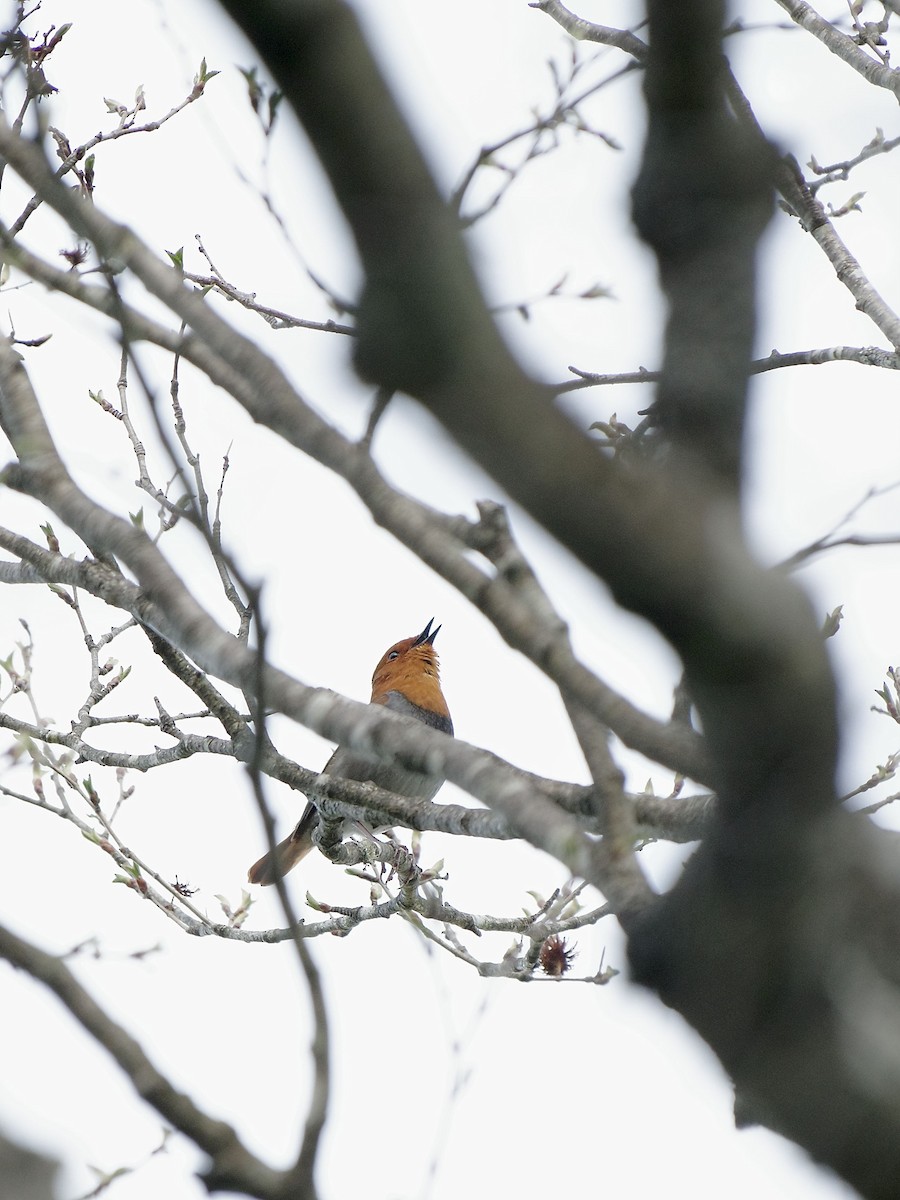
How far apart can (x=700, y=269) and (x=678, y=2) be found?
11.0 inches

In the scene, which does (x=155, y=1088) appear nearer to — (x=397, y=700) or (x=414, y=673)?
(x=397, y=700)

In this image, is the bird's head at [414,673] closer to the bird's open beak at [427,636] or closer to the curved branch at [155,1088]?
the bird's open beak at [427,636]

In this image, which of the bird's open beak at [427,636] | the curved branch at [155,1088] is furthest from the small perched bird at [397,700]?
the curved branch at [155,1088]

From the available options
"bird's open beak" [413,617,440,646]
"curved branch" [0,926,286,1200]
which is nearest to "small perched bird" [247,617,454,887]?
"bird's open beak" [413,617,440,646]

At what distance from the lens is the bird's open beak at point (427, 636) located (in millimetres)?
9305

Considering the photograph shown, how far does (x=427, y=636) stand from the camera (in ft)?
30.6

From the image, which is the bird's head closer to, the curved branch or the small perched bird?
the small perched bird

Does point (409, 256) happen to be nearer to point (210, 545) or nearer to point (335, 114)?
point (335, 114)

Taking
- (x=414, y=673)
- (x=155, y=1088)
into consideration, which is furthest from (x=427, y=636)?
(x=155, y=1088)

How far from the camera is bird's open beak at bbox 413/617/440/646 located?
9305 millimetres

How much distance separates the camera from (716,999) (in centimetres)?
135

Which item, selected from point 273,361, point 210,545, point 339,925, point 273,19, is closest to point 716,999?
→ point 210,545

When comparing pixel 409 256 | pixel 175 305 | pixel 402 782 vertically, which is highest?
pixel 402 782

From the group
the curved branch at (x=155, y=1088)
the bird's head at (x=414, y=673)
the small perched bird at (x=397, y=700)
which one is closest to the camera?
the curved branch at (x=155, y=1088)
